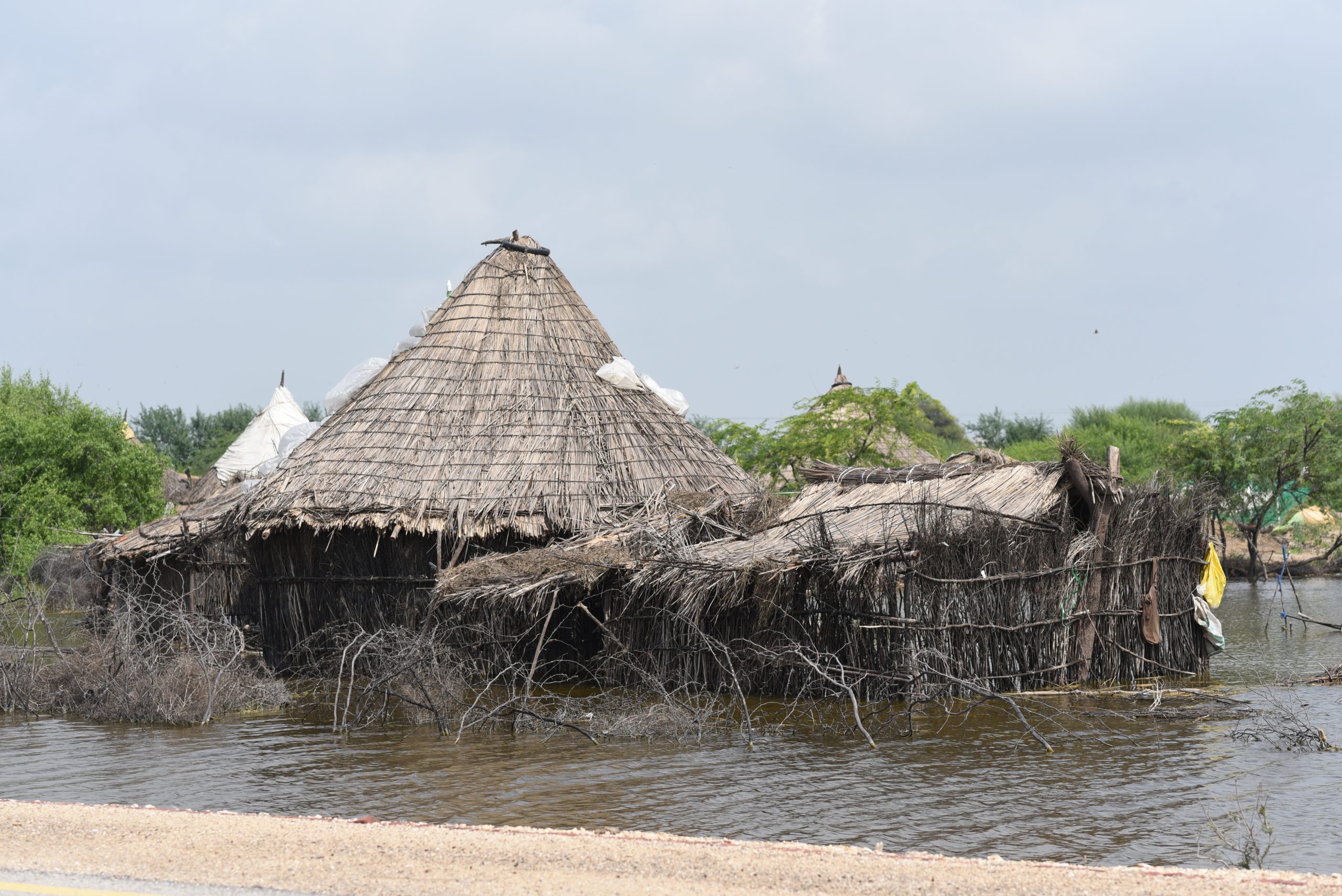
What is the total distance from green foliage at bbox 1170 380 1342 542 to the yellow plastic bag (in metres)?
16.4

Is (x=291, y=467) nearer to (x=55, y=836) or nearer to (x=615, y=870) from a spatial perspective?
(x=55, y=836)

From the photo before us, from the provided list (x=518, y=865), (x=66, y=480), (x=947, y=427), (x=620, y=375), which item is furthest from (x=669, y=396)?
(x=947, y=427)

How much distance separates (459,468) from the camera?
1525cm

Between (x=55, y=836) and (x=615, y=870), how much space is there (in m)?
3.15

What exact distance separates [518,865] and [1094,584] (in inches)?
350

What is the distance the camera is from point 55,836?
6660 mm

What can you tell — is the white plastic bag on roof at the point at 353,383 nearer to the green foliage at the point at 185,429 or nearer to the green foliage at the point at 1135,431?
the green foliage at the point at 1135,431

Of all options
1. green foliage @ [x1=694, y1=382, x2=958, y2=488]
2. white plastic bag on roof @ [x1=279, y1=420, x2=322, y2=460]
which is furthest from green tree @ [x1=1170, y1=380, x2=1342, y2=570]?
white plastic bag on roof @ [x1=279, y1=420, x2=322, y2=460]

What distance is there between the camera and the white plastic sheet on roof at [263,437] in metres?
30.6

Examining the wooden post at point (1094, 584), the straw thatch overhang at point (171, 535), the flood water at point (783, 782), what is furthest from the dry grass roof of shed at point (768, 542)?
the straw thatch overhang at point (171, 535)

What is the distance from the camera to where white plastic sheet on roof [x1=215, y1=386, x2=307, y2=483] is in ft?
100

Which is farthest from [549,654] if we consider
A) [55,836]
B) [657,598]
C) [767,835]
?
[55,836]

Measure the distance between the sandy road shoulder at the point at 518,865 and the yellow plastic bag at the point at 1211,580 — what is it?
9.84 meters

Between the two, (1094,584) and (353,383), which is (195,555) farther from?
(1094,584)
